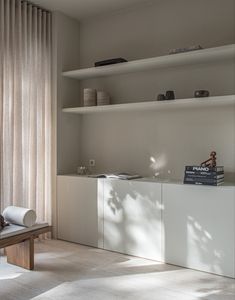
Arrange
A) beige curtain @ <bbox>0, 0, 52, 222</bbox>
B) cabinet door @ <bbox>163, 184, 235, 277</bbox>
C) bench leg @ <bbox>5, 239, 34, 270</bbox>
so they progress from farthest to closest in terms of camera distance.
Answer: beige curtain @ <bbox>0, 0, 52, 222</bbox>, bench leg @ <bbox>5, 239, 34, 270</bbox>, cabinet door @ <bbox>163, 184, 235, 277</bbox>

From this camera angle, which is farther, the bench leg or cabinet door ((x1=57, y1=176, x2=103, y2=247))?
cabinet door ((x1=57, y1=176, x2=103, y2=247))

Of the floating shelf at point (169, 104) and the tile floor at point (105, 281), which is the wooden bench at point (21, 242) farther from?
the floating shelf at point (169, 104)

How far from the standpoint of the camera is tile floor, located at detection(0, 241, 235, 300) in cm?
238

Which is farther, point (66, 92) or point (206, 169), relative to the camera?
point (66, 92)

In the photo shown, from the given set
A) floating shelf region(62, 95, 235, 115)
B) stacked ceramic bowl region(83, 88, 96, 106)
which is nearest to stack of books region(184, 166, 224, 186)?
floating shelf region(62, 95, 235, 115)

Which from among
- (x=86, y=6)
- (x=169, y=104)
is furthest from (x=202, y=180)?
(x=86, y=6)

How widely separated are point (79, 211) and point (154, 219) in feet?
3.12

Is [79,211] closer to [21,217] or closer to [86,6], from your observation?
[21,217]

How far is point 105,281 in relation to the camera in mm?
2619

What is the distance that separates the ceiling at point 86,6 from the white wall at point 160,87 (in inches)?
4.3

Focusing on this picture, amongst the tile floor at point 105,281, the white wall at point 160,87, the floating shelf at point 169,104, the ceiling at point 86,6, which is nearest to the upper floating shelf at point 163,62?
the white wall at point 160,87

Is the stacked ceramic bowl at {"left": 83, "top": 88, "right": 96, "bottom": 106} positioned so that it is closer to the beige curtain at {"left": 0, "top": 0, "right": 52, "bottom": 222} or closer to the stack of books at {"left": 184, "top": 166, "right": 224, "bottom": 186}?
the beige curtain at {"left": 0, "top": 0, "right": 52, "bottom": 222}

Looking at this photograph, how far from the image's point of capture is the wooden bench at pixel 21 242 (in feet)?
8.45

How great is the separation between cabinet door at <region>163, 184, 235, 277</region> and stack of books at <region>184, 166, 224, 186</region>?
0.05 metres
